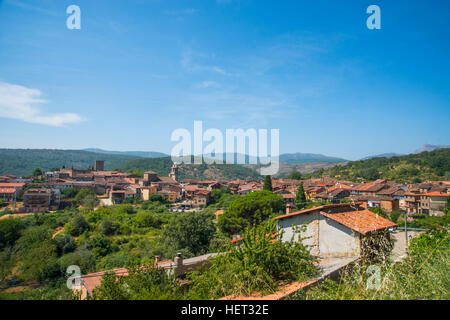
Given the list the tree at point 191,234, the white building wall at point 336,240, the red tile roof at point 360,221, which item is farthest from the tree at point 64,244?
the red tile roof at point 360,221

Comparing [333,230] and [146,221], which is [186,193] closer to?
[146,221]

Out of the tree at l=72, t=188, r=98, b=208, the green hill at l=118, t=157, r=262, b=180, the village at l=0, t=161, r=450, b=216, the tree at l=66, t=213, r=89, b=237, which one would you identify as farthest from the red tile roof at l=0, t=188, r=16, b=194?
the green hill at l=118, t=157, r=262, b=180

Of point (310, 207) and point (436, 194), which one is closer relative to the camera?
point (310, 207)

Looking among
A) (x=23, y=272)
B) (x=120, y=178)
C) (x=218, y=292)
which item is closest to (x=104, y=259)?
(x=23, y=272)

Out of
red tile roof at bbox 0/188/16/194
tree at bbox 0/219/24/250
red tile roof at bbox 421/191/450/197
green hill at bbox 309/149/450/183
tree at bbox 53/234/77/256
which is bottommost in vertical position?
tree at bbox 53/234/77/256

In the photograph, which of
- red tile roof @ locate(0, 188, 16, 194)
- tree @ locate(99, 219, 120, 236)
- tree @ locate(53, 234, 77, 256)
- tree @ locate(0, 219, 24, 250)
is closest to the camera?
tree @ locate(53, 234, 77, 256)

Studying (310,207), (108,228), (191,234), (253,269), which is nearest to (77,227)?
(108,228)

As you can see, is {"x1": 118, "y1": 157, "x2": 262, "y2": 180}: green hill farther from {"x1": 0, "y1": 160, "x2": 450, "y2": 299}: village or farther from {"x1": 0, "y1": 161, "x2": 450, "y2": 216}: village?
{"x1": 0, "y1": 161, "x2": 450, "y2": 216}: village
